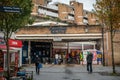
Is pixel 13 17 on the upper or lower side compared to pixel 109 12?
lower

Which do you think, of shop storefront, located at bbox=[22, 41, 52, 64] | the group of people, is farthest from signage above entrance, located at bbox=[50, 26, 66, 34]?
the group of people

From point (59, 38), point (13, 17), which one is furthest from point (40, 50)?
point (13, 17)

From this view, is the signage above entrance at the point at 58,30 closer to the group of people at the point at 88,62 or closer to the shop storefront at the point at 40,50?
the shop storefront at the point at 40,50

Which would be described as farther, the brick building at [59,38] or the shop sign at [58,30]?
the shop sign at [58,30]

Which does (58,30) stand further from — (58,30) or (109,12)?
(109,12)

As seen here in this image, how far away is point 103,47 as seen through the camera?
43.9 m

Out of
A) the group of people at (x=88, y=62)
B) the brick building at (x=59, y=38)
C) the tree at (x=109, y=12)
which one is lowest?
the group of people at (x=88, y=62)

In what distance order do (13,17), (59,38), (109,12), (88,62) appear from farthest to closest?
(59,38)
(88,62)
(109,12)
(13,17)

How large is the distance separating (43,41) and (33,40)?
7.38ft

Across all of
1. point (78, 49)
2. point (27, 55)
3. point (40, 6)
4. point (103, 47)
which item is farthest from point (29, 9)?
point (40, 6)

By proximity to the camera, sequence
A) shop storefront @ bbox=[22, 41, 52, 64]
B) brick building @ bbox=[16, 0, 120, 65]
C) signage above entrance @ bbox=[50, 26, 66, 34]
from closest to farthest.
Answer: brick building @ bbox=[16, 0, 120, 65], signage above entrance @ bbox=[50, 26, 66, 34], shop storefront @ bbox=[22, 41, 52, 64]

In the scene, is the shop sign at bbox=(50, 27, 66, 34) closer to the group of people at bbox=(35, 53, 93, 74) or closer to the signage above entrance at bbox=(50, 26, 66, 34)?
the signage above entrance at bbox=(50, 26, 66, 34)

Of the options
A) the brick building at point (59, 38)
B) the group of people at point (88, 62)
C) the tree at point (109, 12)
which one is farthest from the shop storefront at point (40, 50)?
the tree at point (109, 12)

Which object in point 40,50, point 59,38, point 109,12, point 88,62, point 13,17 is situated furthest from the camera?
point 40,50
